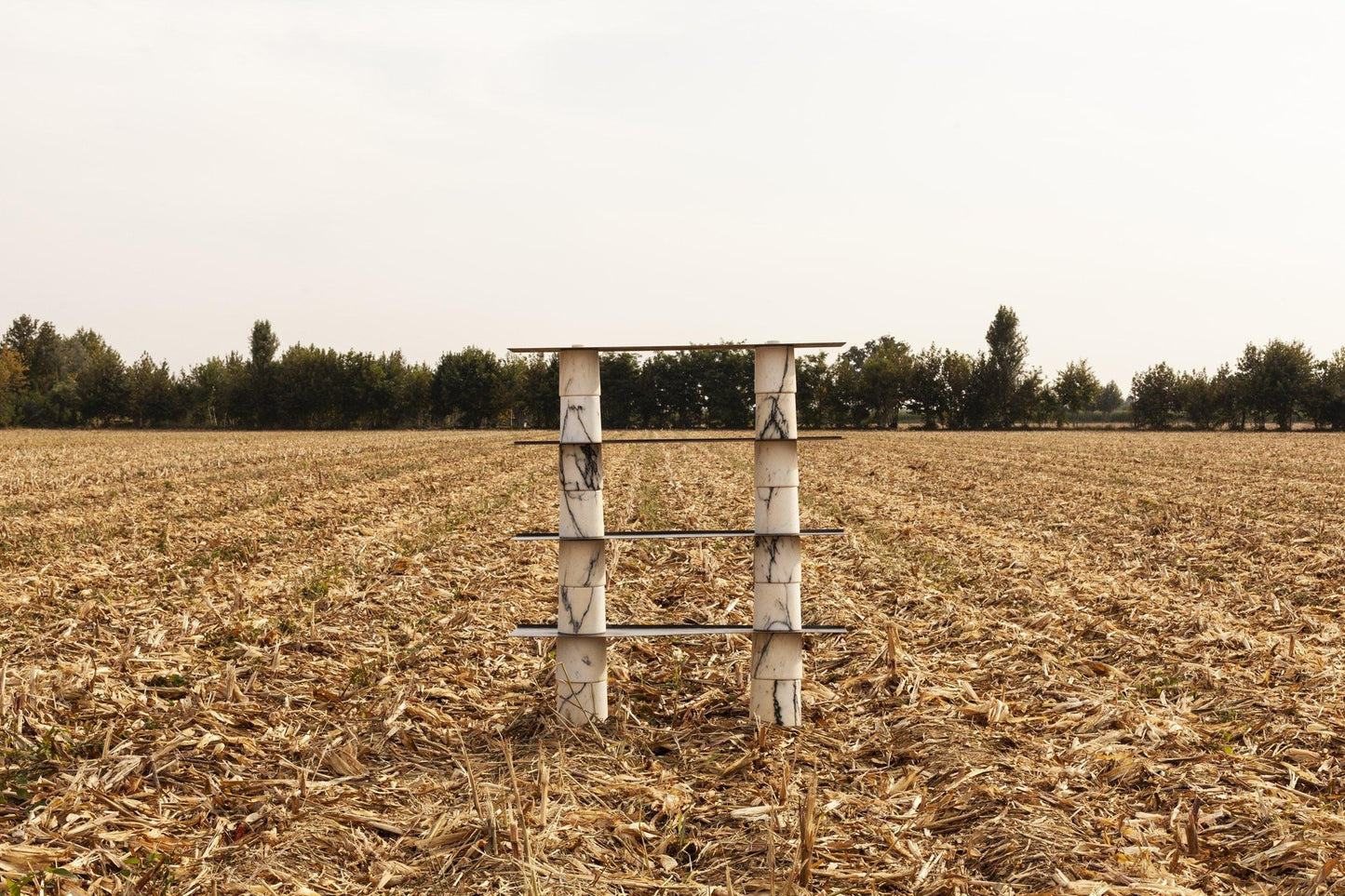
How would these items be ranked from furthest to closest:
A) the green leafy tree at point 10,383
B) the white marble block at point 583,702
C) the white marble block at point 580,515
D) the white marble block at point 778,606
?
1. the green leafy tree at point 10,383
2. the white marble block at point 583,702
3. the white marble block at point 778,606
4. the white marble block at point 580,515

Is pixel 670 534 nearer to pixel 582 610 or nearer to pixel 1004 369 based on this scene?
pixel 582 610

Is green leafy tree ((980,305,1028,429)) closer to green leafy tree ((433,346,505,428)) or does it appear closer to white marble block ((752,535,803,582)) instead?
green leafy tree ((433,346,505,428))

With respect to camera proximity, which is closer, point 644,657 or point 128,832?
point 128,832

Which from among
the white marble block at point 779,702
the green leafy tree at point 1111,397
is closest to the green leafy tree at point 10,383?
the white marble block at point 779,702

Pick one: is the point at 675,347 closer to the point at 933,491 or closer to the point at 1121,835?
the point at 1121,835

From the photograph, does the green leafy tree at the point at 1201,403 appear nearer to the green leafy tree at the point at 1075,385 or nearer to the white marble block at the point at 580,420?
the green leafy tree at the point at 1075,385

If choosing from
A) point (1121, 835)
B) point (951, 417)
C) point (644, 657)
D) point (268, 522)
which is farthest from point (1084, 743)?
point (951, 417)

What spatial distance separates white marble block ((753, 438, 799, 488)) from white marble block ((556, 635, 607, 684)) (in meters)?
1.44

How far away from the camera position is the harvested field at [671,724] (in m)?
4.10

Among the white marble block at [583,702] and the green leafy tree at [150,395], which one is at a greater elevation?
the green leafy tree at [150,395]

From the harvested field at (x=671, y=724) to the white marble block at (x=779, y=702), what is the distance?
0.18 metres

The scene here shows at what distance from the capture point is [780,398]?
549 centimetres

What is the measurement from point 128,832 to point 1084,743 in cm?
517

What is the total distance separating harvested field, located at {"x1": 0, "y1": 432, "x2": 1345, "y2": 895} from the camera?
4.10 meters
